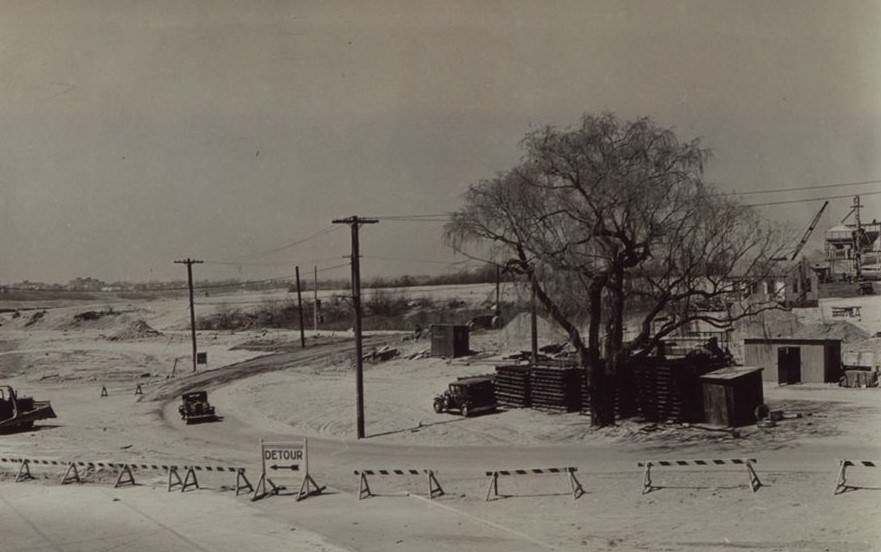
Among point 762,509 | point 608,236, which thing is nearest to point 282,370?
point 608,236

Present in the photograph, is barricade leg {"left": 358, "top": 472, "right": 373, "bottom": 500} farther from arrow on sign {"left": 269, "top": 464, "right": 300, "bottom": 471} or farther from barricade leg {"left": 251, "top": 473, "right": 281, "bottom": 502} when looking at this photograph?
barricade leg {"left": 251, "top": 473, "right": 281, "bottom": 502}

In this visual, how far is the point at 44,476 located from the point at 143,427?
10.8m

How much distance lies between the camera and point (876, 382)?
3331 cm

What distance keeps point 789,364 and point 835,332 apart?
10.2 m

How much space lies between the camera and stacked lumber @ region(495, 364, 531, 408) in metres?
33.7

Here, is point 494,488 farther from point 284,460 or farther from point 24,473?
point 24,473

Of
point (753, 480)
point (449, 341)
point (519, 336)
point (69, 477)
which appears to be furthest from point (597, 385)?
point (519, 336)

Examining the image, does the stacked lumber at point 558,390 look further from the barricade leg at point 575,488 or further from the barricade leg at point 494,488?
the barricade leg at point 575,488

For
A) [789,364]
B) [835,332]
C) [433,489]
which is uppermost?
[835,332]

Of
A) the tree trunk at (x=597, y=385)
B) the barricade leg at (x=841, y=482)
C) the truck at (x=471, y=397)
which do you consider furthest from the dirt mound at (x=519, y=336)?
the barricade leg at (x=841, y=482)

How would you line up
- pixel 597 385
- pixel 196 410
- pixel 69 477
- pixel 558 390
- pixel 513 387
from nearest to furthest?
pixel 69 477, pixel 597 385, pixel 558 390, pixel 513 387, pixel 196 410

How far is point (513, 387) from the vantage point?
34250 mm

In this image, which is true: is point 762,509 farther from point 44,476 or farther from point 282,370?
point 282,370

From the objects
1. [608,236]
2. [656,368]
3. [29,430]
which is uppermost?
[608,236]
